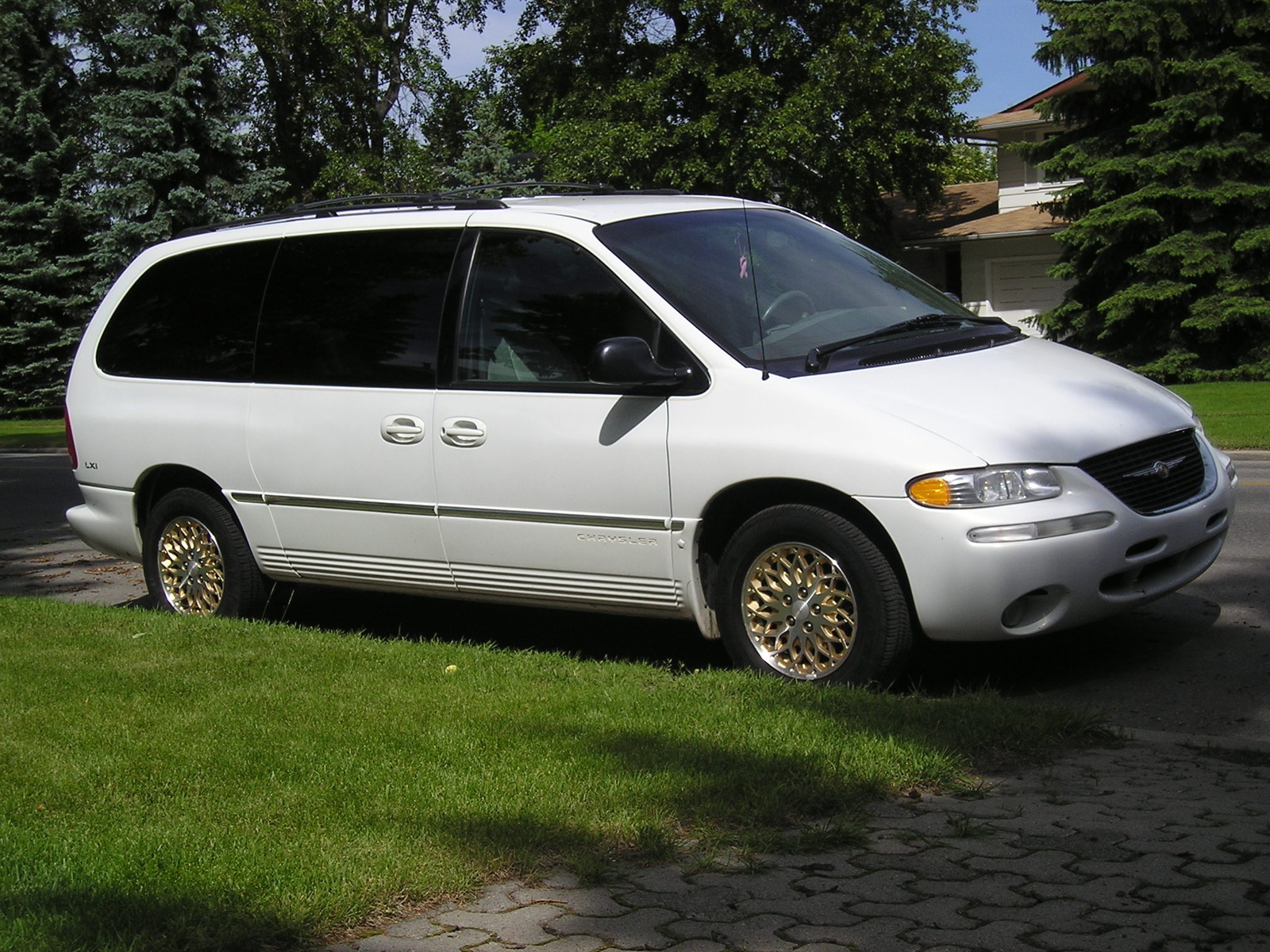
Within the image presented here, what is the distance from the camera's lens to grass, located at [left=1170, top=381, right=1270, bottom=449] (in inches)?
606

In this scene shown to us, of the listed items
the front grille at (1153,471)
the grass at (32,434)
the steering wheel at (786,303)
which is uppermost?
the steering wheel at (786,303)

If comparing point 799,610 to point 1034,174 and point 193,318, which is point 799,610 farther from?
point 1034,174

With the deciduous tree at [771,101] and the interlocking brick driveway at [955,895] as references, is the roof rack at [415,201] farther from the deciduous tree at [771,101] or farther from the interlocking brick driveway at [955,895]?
the deciduous tree at [771,101]

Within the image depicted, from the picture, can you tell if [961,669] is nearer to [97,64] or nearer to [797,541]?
[797,541]

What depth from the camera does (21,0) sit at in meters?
38.3

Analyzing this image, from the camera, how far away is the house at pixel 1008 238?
119 feet

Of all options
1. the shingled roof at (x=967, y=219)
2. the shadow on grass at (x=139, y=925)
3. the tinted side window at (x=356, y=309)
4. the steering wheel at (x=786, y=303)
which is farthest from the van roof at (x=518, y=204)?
the shingled roof at (x=967, y=219)

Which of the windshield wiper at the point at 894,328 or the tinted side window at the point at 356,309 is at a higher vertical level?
the tinted side window at the point at 356,309

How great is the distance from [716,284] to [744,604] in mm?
1412

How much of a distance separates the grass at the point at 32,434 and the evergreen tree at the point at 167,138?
4555 millimetres

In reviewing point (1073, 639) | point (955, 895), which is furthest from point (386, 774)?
point (1073, 639)

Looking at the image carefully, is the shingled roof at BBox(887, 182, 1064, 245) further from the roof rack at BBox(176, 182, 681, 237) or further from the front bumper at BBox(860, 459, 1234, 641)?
the front bumper at BBox(860, 459, 1234, 641)

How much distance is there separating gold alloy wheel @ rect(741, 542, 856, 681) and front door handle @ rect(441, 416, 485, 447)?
139 centimetres

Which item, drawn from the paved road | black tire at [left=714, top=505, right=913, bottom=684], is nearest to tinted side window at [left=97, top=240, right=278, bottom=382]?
black tire at [left=714, top=505, right=913, bottom=684]
